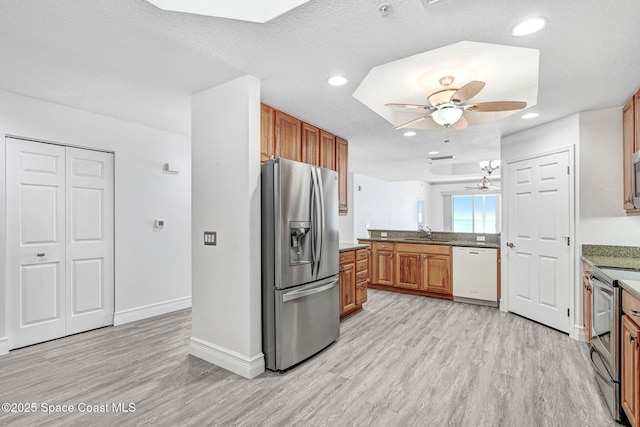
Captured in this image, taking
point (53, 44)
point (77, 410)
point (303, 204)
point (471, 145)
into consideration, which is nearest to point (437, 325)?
point (303, 204)

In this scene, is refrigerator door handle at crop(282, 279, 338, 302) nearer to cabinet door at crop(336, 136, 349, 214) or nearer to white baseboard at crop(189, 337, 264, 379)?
white baseboard at crop(189, 337, 264, 379)

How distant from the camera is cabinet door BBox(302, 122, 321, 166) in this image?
374 cm

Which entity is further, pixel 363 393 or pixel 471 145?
pixel 471 145

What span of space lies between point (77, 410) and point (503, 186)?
4.94 m

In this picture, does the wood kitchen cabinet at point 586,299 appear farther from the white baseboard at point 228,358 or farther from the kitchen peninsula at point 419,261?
the white baseboard at point 228,358

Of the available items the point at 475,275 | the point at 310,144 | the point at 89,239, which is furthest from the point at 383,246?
the point at 89,239

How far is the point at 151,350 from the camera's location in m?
3.06

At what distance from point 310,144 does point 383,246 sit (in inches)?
97.5

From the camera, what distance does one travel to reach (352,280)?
4176mm

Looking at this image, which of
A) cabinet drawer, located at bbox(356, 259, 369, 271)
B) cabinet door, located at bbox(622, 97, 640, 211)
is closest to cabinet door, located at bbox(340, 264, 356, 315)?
cabinet drawer, located at bbox(356, 259, 369, 271)

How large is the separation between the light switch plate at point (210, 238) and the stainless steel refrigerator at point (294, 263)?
45cm

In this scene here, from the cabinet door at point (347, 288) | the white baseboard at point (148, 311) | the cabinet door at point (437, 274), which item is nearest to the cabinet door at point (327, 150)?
the cabinet door at point (347, 288)

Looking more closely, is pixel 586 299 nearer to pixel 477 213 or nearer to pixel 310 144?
pixel 310 144

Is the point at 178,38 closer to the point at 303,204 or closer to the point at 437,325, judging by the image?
the point at 303,204
